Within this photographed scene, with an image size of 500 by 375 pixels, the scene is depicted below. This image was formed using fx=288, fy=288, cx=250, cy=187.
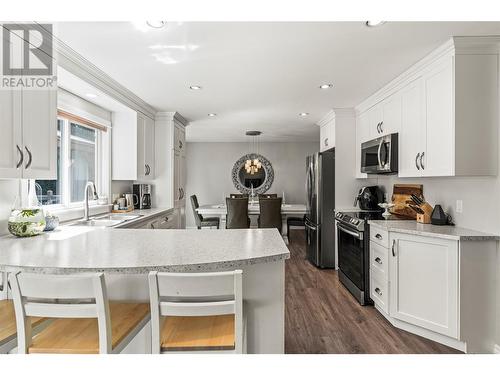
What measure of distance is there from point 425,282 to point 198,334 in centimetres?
193

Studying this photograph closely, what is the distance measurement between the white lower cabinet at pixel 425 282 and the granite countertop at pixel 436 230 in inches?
2.0

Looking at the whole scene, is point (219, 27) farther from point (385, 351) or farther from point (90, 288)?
point (385, 351)

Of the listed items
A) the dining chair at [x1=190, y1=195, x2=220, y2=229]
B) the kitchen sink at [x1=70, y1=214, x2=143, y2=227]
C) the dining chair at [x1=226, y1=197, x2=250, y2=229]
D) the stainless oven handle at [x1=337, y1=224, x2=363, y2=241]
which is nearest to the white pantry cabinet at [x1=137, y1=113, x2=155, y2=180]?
the kitchen sink at [x1=70, y1=214, x2=143, y2=227]

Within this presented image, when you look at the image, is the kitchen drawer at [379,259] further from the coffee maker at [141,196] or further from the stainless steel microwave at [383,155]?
the coffee maker at [141,196]

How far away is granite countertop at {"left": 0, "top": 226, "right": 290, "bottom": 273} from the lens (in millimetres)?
1241

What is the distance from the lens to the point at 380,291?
271 centimetres

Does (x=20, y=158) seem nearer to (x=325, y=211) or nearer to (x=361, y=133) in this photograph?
(x=325, y=211)

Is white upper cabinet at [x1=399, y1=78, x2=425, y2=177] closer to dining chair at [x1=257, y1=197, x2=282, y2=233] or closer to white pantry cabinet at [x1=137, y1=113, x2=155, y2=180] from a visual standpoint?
dining chair at [x1=257, y1=197, x2=282, y2=233]

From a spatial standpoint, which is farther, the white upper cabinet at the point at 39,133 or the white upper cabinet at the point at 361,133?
the white upper cabinet at the point at 361,133

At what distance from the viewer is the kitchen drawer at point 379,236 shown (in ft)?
8.49

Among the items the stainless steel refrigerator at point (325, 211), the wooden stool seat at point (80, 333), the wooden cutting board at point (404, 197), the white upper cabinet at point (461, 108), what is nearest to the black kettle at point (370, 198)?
the wooden cutting board at point (404, 197)

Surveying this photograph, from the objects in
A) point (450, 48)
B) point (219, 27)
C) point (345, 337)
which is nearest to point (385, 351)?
point (345, 337)

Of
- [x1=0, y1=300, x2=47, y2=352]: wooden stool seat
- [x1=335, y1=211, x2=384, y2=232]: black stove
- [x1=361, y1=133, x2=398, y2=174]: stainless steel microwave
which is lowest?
[x1=0, y1=300, x2=47, y2=352]: wooden stool seat

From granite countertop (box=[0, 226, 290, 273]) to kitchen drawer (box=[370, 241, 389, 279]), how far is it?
1262 millimetres
